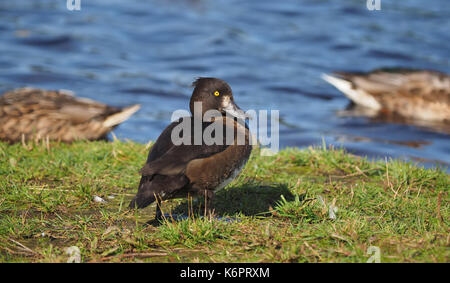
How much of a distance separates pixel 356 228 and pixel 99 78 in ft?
31.7

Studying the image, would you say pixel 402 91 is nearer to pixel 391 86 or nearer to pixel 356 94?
pixel 391 86

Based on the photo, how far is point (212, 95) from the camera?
502 centimetres

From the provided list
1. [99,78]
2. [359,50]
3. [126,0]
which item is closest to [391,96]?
[359,50]

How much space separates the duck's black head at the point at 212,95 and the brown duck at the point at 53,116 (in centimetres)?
292

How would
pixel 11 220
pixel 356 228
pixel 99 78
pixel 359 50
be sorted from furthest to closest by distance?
pixel 359 50, pixel 99 78, pixel 11 220, pixel 356 228

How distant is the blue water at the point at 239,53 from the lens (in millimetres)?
10266

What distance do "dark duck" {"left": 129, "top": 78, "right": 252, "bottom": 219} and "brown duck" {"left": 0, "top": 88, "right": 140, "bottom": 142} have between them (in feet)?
10.5

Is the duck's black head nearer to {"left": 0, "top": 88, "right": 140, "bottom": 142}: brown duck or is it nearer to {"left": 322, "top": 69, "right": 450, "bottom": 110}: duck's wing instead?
{"left": 0, "top": 88, "right": 140, "bottom": 142}: brown duck

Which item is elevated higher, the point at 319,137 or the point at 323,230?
the point at 323,230

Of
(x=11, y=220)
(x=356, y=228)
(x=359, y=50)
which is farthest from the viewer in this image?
(x=359, y=50)

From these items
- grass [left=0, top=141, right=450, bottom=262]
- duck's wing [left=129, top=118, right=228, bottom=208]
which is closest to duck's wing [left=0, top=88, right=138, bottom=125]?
grass [left=0, top=141, right=450, bottom=262]

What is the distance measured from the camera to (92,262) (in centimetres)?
356

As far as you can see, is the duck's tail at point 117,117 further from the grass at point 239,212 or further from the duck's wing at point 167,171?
the duck's wing at point 167,171

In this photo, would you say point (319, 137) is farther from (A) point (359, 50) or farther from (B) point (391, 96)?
(A) point (359, 50)
